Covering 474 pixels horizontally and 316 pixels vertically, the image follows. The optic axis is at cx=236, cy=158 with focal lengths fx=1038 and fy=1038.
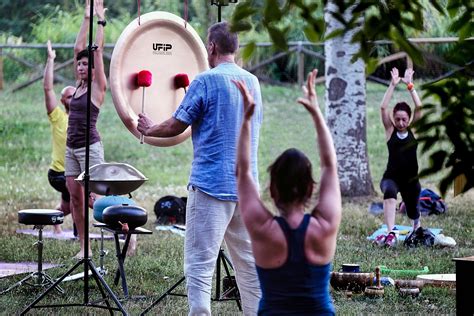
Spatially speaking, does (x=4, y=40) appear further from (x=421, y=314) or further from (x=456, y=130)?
(x=456, y=130)

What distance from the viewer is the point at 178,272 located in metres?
8.84

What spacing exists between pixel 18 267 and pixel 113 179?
2088 mm

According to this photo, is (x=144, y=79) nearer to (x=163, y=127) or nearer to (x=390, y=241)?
(x=163, y=127)

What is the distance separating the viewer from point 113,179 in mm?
7625

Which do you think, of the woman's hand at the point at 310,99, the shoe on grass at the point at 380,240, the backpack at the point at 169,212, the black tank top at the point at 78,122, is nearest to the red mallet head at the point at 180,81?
the black tank top at the point at 78,122

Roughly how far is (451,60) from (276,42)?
2.15ft

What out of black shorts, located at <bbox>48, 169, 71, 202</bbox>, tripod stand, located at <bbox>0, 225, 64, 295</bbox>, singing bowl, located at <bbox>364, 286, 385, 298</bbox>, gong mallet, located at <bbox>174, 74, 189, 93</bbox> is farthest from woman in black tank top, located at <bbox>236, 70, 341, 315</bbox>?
black shorts, located at <bbox>48, 169, 71, 202</bbox>

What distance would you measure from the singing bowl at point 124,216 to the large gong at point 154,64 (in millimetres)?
673

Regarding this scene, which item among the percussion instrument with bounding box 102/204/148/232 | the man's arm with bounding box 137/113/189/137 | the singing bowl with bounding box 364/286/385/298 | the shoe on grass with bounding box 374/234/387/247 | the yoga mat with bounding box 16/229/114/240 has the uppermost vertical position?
the man's arm with bounding box 137/113/189/137

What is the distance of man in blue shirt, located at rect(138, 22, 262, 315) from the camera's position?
19.3 feet

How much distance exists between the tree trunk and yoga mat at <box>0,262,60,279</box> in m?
6.08

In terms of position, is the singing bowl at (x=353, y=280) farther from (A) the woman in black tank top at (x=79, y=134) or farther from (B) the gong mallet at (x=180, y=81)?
(A) the woman in black tank top at (x=79, y=134)

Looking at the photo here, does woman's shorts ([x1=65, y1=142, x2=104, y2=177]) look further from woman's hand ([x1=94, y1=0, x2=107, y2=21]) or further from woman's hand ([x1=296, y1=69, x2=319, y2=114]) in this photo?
woman's hand ([x1=296, y1=69, x2=319, y2=114])

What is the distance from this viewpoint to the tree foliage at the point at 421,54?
3.57 metres
